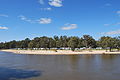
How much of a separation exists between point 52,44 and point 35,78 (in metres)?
109

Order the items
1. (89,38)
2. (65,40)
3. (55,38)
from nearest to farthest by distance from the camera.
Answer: (89,38), (65,40), (55,38)

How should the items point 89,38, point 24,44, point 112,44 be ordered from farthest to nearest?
point 24,44 < point 89,38 < point 112,44

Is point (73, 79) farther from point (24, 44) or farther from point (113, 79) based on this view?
point (24, 44)

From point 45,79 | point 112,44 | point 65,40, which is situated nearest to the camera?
point 45,79

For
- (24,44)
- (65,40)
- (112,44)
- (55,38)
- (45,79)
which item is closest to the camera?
(45,79)

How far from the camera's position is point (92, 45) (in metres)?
128

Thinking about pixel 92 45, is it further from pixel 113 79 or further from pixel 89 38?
pixel 113 79

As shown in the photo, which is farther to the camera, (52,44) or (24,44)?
(24,44)

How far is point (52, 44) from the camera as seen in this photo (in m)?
132

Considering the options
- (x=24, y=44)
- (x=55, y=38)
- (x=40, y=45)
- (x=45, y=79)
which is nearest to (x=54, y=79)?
(x=45, y=79)

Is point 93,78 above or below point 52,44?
below

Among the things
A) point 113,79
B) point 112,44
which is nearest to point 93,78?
point 113,79

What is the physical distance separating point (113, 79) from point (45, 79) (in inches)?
379

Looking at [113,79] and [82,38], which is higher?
[82,38]
